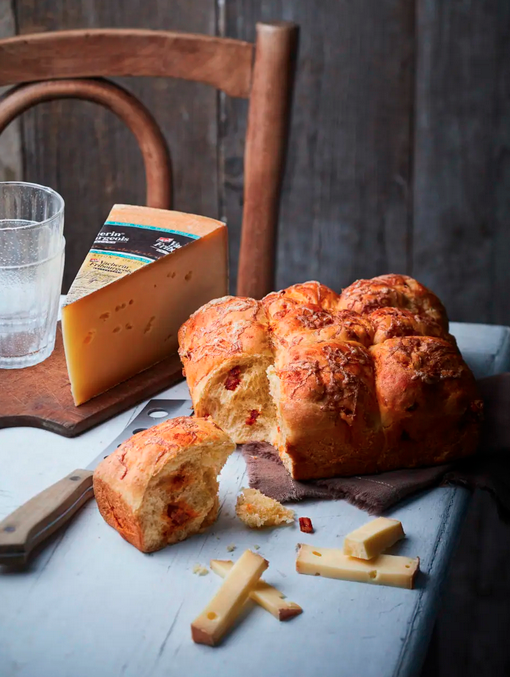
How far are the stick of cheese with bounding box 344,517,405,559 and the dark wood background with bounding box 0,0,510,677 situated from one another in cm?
143

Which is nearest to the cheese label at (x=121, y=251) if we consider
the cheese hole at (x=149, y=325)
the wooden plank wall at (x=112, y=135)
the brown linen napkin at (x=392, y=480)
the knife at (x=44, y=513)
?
the cheese hole at (x=149, y=325)

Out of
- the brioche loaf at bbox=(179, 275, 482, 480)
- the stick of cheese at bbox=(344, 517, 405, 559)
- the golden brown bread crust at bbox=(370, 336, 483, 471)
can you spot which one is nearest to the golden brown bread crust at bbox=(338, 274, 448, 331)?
the brioche loaf at bbox=(179, 275, 482, 480)

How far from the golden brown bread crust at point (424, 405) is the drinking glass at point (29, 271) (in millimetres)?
692

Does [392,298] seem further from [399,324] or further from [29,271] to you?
[29,271]

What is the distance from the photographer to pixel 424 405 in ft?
4.75

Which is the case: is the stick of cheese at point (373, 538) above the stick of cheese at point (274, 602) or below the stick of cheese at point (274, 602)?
above

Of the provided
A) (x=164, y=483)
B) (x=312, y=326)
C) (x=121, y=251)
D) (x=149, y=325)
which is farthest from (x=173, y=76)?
(x=164, y=483)

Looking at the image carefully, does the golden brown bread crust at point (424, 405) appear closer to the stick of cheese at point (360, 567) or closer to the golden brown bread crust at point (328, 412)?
the golden brown bread crust at point (328, 412)

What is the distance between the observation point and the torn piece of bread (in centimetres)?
134

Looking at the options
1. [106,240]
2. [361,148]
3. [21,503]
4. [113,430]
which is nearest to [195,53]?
[106,240]

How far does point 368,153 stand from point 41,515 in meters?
1.84

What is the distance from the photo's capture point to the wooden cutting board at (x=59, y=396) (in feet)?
5.37

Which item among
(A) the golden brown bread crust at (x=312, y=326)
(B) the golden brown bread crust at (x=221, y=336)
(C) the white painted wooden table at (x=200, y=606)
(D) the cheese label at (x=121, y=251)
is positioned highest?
(D) the cheese label at (x=121, y=251)

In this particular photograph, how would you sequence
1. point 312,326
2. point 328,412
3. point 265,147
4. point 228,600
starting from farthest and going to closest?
1. point 265,147
2. point 312,326
3. point 328,412
4. point 228,600
